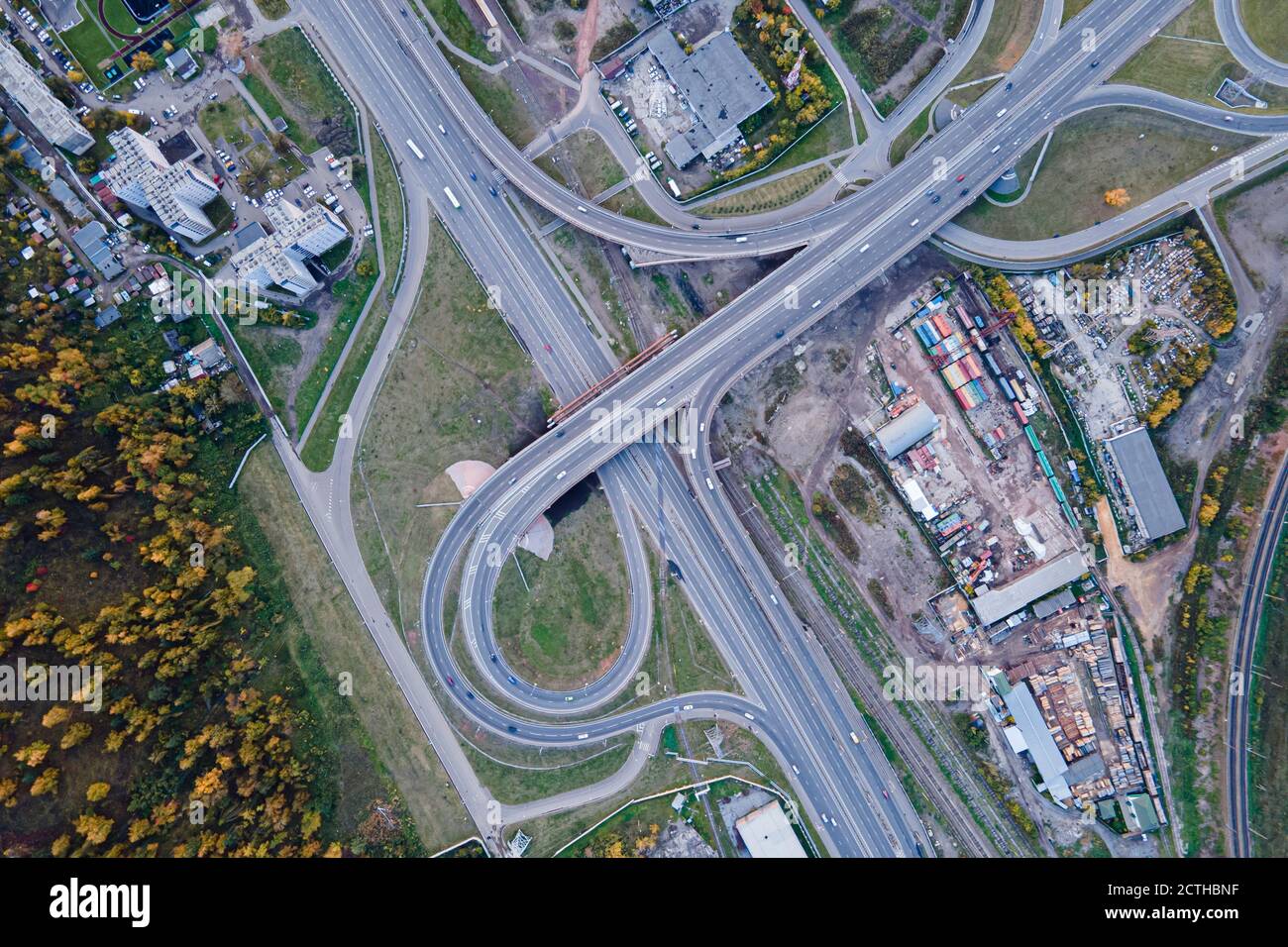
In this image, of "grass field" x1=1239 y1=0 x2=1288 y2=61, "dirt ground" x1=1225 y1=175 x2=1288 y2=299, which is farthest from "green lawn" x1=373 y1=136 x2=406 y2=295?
"grass field" x1=1239 y1=0 x2=1288 y2=61

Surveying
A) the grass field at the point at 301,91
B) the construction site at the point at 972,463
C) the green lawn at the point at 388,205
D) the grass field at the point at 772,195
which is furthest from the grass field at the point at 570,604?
the grass field at the point at 301,91

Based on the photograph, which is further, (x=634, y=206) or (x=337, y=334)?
(x=337, y=334)

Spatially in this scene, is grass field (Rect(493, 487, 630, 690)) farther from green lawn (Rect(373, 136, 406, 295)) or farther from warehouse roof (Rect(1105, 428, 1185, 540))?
warehouse roof (Rect(1105, 428, 1185, 540))

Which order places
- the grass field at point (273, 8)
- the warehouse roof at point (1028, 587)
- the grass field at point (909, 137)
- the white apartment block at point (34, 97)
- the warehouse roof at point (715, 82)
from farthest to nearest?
the grass field at point (273, 8), the grass field at point (909, 137), the warehouse roof at point (715, 82), the warehouse roof at point (1028, 587), the white apartment block at point (34, 97)

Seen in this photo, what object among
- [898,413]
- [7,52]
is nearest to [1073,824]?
[898,413]

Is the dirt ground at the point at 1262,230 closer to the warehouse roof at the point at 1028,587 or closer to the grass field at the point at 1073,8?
the grass field at the point at 1073,8

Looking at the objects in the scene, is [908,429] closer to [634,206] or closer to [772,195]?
[772,195]

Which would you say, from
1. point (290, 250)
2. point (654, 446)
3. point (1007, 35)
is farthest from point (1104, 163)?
point (290, 250)
